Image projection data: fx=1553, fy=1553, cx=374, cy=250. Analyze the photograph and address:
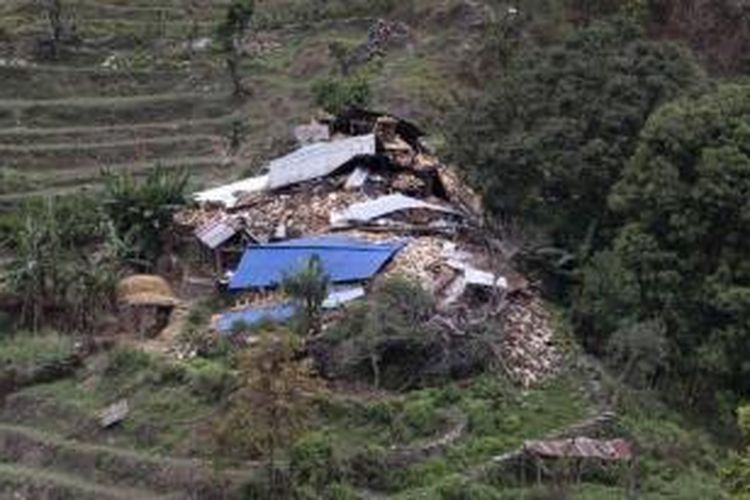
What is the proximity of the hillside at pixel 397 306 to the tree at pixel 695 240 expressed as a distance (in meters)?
0.06

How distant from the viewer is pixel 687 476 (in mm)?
26484

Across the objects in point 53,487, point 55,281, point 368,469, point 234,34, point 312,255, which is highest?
point 234,34

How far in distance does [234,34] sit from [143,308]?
17502 millimetres

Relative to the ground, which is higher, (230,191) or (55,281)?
(230,191)

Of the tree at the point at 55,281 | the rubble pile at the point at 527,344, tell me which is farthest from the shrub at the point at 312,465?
the tree at the point at 55,281

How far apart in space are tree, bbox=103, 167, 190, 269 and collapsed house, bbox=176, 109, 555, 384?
2.22 feet

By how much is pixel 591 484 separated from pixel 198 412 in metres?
7.19

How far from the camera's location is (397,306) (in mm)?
28312

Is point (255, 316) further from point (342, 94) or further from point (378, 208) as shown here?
point (342, 94)

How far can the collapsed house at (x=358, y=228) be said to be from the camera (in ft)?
99.1

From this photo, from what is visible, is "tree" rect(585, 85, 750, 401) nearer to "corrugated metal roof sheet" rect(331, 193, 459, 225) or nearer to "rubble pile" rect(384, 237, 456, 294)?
"rubble pile" rect(384, 237, 456, 294)

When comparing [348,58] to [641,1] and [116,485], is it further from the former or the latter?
[116,485]

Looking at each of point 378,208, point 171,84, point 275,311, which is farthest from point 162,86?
point 275,311

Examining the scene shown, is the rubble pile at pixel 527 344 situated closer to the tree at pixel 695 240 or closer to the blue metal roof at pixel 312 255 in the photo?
the tree at pixel 695 240
